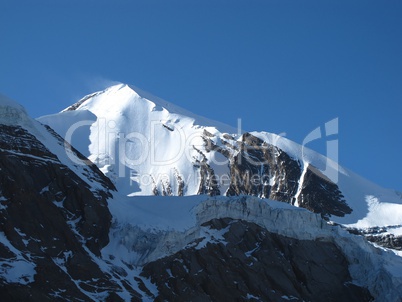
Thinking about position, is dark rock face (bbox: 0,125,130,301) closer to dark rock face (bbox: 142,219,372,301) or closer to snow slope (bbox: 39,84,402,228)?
dark rock face (bbox: 142,219,372,301)

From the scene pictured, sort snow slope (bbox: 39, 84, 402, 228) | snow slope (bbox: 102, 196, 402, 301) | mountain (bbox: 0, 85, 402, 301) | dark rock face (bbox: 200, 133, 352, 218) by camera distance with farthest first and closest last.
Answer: snow slope (bbox: 39, 84, 402, 228) < dark rock face (bbox: 200, 133, 352, 218) < snow slope (bbox: 102, 196, 402, 301) < mountain (bbox: 0, 85, 402, 301)

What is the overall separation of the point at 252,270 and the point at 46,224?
30384 mm

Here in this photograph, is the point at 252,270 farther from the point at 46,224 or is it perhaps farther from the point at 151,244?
the point at 46,224

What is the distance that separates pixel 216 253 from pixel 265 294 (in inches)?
358

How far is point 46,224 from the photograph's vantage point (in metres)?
124

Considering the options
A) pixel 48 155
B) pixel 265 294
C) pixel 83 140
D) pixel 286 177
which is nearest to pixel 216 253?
pixel 265 294

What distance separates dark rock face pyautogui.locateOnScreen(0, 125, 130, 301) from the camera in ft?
371

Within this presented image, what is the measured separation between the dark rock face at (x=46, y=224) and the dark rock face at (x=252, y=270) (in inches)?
397

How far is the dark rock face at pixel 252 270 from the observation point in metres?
126

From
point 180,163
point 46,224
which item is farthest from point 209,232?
point 180,163

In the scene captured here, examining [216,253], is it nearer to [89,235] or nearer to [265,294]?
[265,294]

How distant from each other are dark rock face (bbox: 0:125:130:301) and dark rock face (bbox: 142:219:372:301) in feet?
33.1

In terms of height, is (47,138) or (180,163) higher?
(180,163)

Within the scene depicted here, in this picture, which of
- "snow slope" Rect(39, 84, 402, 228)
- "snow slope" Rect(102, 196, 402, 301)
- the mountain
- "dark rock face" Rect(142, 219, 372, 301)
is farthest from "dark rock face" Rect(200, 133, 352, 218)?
"dark rock face" Rect(142, 219, 372, 301)
